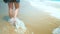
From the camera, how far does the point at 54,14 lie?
2283 mm

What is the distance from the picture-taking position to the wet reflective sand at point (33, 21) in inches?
66.4

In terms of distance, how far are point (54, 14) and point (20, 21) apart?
0.69 m

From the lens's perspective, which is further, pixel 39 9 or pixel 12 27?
pixel 39 9

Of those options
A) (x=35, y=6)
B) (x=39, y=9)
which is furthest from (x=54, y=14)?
(x=35, y=6)

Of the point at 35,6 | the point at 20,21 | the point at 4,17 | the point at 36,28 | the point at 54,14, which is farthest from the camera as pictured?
the point at 35,6

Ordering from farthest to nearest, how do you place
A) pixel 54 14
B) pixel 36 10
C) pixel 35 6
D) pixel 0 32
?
pixel 35 6 < pixel 36 10 < pixel 54 14 < pixel 0 32

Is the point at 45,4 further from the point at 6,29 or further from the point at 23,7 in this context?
the point at 6,29

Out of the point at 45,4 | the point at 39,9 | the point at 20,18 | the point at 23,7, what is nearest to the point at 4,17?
the point at 20,18

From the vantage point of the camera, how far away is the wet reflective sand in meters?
1.69

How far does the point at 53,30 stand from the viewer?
1.68 metres

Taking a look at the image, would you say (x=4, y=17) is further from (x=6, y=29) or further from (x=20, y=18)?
(x=6, y=29)

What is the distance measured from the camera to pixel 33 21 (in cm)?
195

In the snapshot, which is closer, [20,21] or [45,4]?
[20,21]

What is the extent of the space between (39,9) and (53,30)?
855mm
